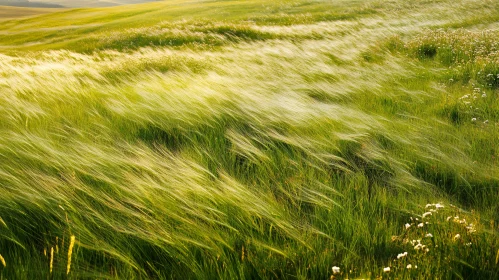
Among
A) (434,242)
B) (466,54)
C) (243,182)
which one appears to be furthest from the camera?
(466,54)

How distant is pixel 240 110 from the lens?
3260 millimetres

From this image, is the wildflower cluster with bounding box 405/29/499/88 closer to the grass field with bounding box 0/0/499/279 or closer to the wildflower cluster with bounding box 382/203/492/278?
the grass field with bounding box 0/0/499/279

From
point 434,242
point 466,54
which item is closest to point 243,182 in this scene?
point 434,242

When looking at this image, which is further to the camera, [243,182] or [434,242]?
[243,182]

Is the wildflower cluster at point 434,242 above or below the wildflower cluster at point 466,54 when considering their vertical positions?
below

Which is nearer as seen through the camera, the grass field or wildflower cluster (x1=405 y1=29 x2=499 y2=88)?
the grass field

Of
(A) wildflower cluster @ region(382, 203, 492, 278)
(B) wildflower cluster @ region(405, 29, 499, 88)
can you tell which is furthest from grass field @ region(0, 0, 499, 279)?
(B) wildflower cluster @ region(405, 29, 499, 88)

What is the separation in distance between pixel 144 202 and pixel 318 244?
81 centimetres

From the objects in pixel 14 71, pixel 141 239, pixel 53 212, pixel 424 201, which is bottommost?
pixel 424 201

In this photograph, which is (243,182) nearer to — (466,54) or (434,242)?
(434,242)

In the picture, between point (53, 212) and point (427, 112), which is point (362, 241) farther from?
point (427, 112)

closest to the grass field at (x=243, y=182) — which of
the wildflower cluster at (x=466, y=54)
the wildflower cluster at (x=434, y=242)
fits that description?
the wildflower cluster at (x=434, y=242)

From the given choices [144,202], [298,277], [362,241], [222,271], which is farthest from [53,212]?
[362,241]

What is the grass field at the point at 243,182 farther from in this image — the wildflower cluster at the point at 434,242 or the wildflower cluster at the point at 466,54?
the wildflower cluster at the point at 466,54
